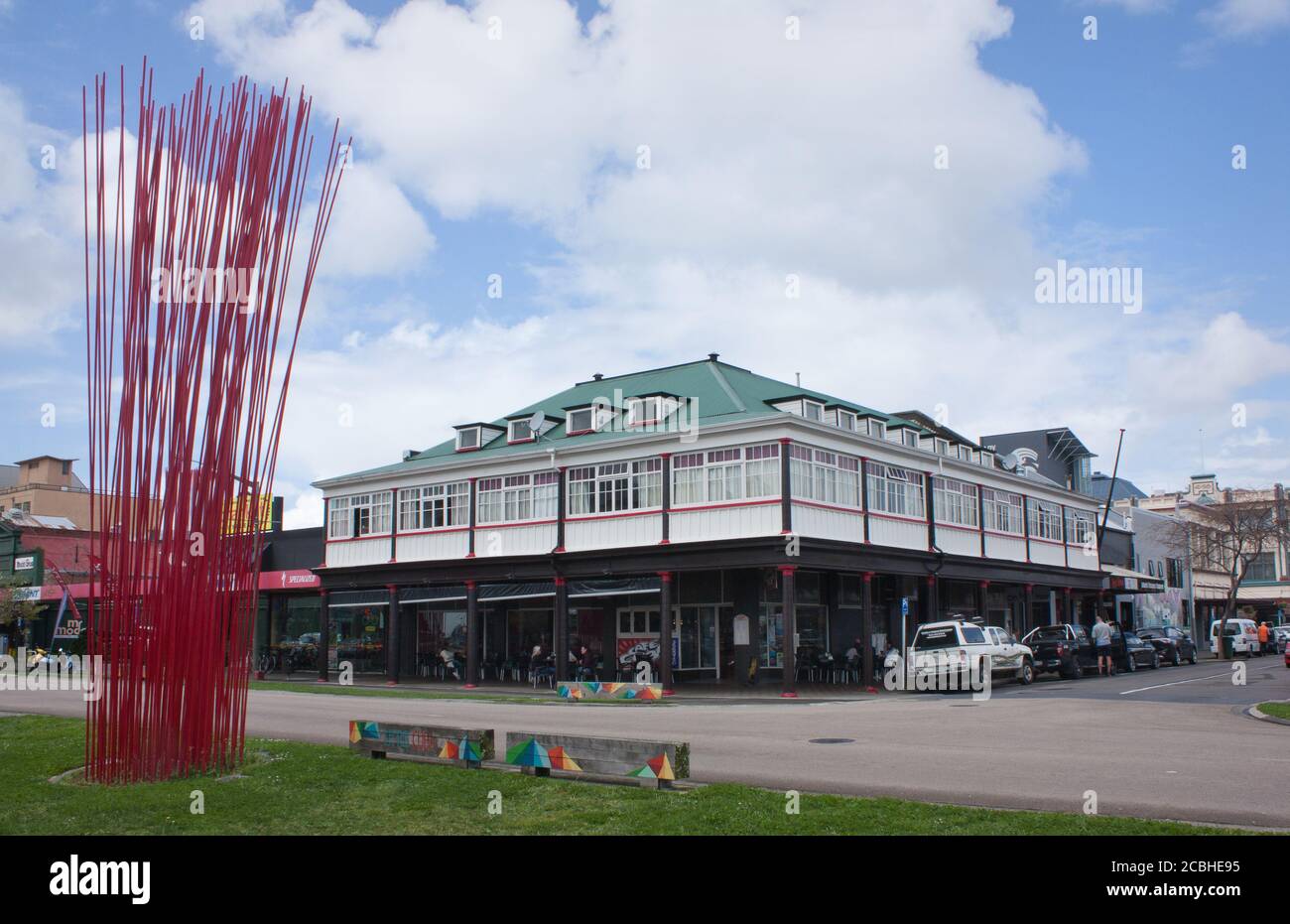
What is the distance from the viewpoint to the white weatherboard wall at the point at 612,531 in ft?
107

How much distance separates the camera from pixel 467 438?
132 feet

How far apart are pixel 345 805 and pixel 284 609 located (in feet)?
135

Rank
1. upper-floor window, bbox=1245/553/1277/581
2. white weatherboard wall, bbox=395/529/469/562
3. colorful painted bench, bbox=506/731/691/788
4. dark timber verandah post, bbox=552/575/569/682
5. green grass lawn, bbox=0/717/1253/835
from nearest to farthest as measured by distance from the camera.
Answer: green grass lawn, bbox=0/717/1253/835 < colorful painted bench, bbox=506/731/691/788 < dark timber verandah post, bbox=552/575/569/682 < white weatherboard wall, bbox=395/529/469/562 < upper-floor window, bbox=1245/553/1277/581

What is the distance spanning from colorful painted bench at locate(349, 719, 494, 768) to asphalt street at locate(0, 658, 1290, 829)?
2556mm

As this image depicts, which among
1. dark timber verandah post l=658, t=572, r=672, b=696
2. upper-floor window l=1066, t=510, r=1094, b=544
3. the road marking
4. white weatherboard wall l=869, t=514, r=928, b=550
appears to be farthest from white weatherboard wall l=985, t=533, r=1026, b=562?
dark timber verandah post l=658, t=572, r=672, b=696

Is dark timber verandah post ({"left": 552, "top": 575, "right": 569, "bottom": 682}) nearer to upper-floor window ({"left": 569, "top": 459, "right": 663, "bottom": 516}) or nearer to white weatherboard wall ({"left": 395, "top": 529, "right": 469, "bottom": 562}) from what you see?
upper-floor window ({"left": 569, "top": 459, "right": 663, "bottom": 516})

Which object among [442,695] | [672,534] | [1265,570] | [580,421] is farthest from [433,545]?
[1265,570]

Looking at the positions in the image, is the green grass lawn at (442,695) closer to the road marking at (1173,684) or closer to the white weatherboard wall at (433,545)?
the white weatherboard wall at (433,545)

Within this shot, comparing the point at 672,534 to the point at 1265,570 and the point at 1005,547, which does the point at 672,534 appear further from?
the point at 1265,570

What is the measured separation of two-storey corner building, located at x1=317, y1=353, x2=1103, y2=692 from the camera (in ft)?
102

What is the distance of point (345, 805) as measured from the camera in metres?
9.49

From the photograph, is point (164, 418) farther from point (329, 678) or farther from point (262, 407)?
point (329, 678)
